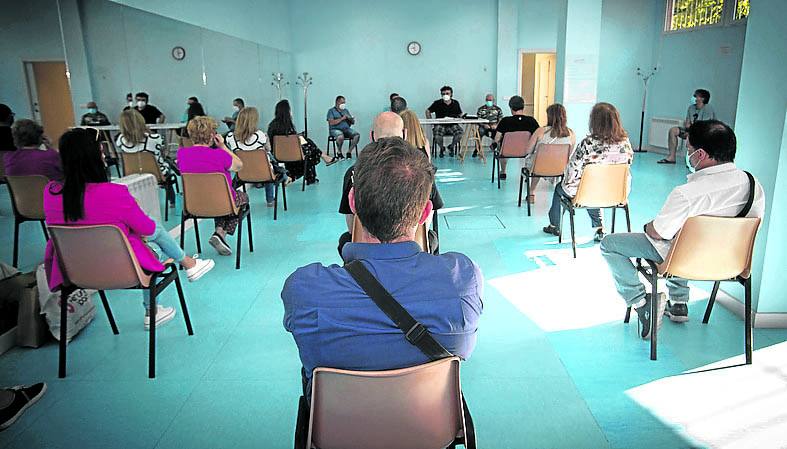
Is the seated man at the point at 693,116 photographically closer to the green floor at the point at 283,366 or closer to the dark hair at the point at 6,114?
the green floor at the point at 283,366

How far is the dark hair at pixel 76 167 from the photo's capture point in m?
2.71

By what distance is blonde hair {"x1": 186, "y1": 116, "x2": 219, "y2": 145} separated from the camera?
4648 millimetres

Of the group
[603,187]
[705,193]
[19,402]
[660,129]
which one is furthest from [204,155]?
[660,129]

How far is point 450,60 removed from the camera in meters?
12.6

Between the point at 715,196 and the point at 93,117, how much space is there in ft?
15.1

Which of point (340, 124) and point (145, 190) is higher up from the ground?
point (340, 124)

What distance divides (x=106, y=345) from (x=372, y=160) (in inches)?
97.3

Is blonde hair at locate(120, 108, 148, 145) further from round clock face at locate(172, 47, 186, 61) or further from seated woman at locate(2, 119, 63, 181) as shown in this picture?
seated woman at locate(2, 119, 63, 181)

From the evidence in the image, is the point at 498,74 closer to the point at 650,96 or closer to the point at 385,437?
the point at 650,96

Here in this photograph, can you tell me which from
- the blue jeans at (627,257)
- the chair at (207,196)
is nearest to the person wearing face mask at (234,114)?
the chair at (207,196)

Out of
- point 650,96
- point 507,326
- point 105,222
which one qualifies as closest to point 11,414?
point 105,222

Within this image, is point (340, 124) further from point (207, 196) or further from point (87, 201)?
point (87, 201)

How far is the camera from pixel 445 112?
471 inches

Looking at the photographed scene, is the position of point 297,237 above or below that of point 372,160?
below
